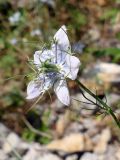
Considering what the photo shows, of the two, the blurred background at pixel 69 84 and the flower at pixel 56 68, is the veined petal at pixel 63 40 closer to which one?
the flower at pixel 56 68

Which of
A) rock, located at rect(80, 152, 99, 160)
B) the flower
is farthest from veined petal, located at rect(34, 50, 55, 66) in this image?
rock, located at rect(80, 152, 99, 160)

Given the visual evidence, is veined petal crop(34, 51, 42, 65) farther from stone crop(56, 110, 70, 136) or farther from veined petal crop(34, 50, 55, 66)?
stone crop(56, 110, 70, 136)

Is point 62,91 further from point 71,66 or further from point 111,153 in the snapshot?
point 111,153

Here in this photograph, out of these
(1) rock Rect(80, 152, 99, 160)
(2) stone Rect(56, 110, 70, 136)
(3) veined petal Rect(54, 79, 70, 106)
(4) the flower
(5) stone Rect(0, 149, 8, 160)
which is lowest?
(5) stone Rect(0, 149, 8, 160)

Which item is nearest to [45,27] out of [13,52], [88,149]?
[13,52]

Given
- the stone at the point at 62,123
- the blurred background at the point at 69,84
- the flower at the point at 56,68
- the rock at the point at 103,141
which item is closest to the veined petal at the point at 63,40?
the flower at the point at 56,68

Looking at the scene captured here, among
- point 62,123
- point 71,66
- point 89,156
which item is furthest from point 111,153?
point 71,66

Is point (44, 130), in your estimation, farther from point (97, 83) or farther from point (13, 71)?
point (13, 71)
